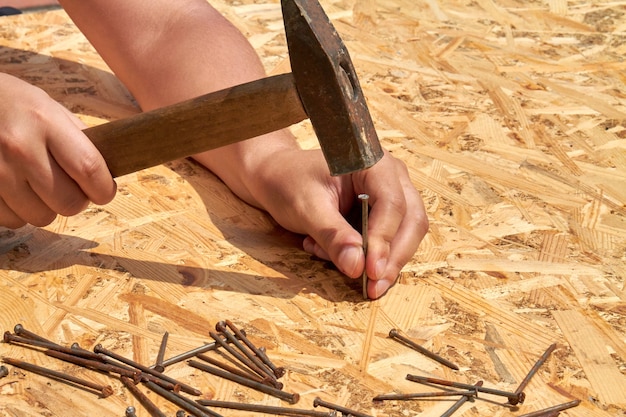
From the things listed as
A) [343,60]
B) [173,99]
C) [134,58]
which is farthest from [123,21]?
[343,60]

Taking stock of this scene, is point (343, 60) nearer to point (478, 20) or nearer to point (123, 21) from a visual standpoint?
point (123, 21)

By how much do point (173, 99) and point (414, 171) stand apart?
31.0 inches

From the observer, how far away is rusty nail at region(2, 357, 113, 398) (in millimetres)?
1798

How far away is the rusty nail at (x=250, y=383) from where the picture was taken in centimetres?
180

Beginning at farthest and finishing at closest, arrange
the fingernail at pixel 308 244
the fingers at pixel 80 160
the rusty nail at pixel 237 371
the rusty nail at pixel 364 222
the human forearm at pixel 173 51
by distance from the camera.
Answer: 1. the human forearm at pixel 173 51
2. the fingernail at pixel 308 244
3. the rusty nail at pixel 364 222
4. the fingers at pixel 80 160
5. the rusty nail at pixel 237 371

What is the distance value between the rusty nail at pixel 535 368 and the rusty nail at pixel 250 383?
1.60ft

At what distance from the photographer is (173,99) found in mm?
2637

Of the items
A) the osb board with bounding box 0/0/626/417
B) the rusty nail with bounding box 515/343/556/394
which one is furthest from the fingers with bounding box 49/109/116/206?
the rusty nail with bounding box 515/343/556/394

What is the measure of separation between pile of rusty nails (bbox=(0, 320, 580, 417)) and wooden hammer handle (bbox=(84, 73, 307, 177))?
42 centimetres

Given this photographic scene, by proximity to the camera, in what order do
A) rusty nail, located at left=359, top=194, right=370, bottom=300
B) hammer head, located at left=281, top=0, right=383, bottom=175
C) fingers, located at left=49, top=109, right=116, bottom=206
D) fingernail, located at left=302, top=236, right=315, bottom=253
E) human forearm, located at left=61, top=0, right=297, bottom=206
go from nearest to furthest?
1. hammer head, located at left=281, top=0, right=383, bottom=175
2. fingers, located at left=49, top=109, right=116, bottom=206
3. rusty nail, located at left=359, top=194, right=370, bottom=300
4. fingernail, located at left=302, top=236, right=315, bottom=253
5. human forearm, located at left=61, top=0, right=297, bottom=206

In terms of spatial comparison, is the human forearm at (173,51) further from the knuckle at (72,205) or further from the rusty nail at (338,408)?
the rusty nail at (338,408)

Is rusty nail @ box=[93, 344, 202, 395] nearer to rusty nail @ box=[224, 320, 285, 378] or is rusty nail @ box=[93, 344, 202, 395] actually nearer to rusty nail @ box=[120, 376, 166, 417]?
rusty nail @ box=[120, 376, 166, 417]

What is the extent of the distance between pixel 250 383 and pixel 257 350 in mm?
104

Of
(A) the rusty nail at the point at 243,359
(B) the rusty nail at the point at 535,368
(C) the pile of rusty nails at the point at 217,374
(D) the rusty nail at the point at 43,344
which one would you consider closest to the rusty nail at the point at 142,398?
(C) the pile of rusty nails at the point at 217,374
